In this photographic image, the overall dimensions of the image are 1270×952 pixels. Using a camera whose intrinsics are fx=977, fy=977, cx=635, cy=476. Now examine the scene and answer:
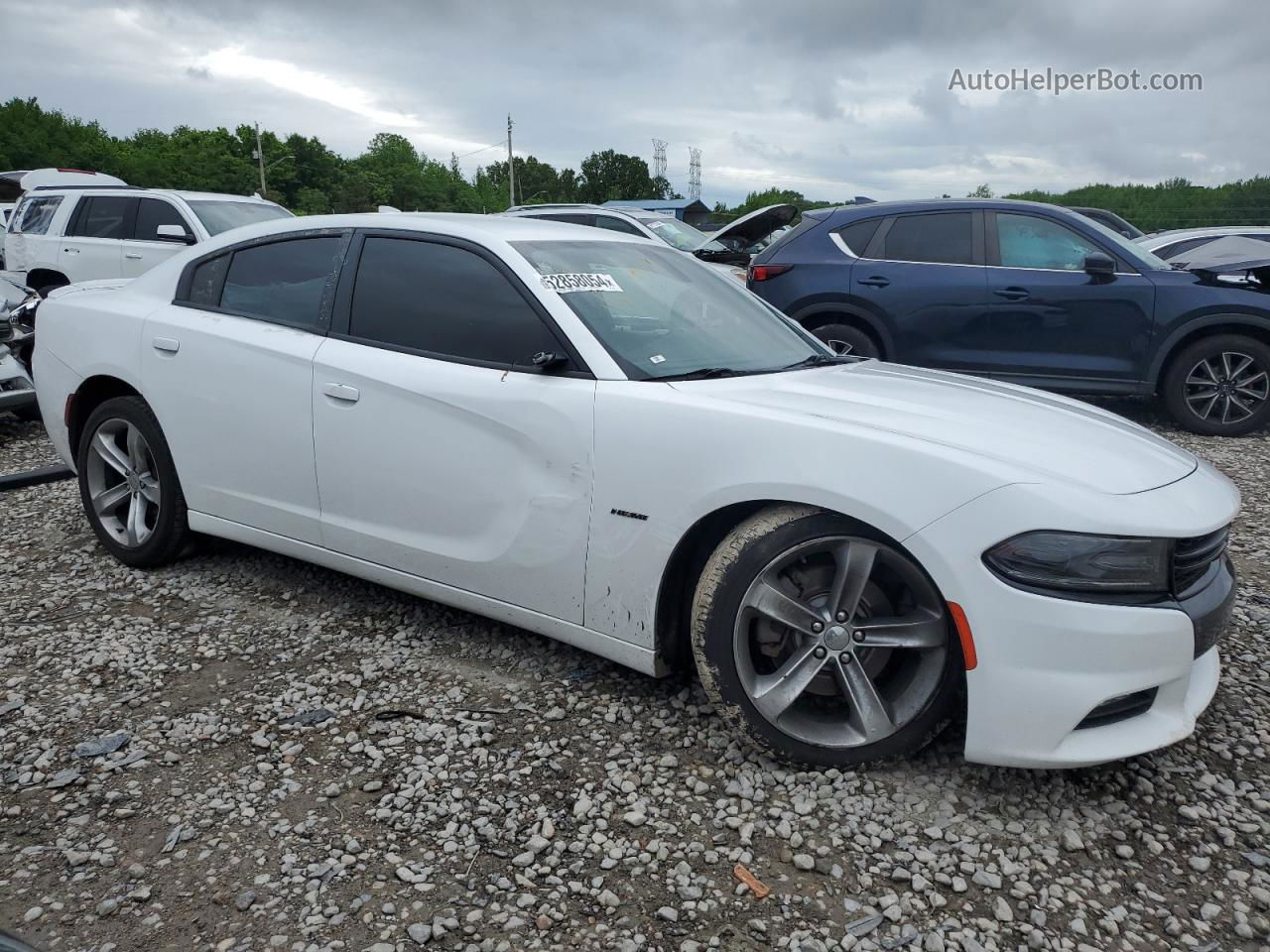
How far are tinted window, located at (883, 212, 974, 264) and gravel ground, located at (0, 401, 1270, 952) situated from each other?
187 inches

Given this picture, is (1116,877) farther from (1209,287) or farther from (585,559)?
(1209,287)

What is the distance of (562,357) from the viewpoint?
3.11 m

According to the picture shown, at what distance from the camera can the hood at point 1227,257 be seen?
24.7 feet

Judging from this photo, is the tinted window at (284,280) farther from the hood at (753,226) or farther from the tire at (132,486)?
the hood at (753,226)

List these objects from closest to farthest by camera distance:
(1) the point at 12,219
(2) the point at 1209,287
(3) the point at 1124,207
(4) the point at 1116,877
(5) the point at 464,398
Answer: (4) the point at 1116,877, (5) the point at 464,398, (2) the point at 1209,287, (1) the point at 12,219, (3) the point at 1124,207

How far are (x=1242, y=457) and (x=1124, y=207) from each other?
40012 millimetres

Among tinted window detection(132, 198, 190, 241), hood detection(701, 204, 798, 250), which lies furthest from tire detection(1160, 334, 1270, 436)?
tinted window detection(132, 198, 190, 241)

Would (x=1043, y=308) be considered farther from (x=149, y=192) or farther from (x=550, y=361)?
(x=149, y=192)

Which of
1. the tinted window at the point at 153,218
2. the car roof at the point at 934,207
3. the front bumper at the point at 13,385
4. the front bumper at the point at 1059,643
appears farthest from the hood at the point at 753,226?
the front bumper at the point at 1059,643

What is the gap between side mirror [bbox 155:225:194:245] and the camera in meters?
9.98

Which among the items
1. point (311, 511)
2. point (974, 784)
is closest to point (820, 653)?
point (974, 784)

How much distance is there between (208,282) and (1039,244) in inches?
240

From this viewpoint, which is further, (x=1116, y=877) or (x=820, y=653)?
(x=820, y=653)

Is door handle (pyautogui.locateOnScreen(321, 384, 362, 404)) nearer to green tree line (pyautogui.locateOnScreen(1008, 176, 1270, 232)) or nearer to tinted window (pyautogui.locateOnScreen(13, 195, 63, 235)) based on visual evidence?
tinted window (pyautogui.locateOnScreen(13, 195, 63, 235))
